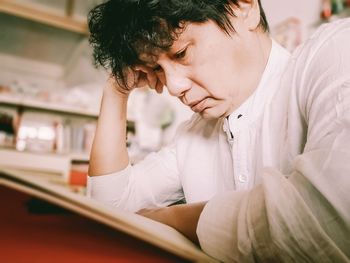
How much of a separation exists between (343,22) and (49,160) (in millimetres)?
3064

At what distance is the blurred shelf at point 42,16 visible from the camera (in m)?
3.02

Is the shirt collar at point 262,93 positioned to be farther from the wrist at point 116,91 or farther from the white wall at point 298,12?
the white wall at point 298,12

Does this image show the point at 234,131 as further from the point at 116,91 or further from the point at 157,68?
the point at 116,91

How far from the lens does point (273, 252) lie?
39 cm

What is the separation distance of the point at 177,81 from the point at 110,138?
14.3 inches

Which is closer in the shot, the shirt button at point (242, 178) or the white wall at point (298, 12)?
the shirt button at point (242, 178)

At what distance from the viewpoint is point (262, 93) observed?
34.3 inches

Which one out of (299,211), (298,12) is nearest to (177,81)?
(299,211)

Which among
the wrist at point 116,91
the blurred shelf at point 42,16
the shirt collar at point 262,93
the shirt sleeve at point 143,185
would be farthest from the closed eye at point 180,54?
the blurred shelf at point 42,16

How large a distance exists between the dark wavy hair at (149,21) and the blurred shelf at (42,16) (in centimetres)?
267

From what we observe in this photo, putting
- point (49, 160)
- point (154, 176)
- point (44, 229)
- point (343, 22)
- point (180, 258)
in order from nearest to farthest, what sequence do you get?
point (180, 258)
point (44, 229)
point (343, 22)
point (154, 176)
point (49, 160)

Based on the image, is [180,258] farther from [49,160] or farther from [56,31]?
[56,31]

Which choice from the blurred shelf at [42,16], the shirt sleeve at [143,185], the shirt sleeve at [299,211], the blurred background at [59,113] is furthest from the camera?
the blurred background at [59,113]

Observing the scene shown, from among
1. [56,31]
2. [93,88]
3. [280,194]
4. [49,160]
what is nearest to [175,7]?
[280,194]
